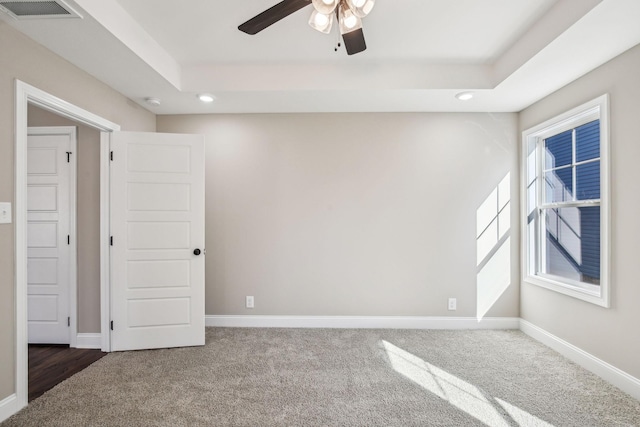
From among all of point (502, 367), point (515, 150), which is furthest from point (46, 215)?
point (515, 150)

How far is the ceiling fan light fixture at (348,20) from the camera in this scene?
1596 mm

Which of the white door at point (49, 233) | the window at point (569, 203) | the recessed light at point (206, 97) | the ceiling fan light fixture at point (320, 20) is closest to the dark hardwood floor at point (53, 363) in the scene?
the white door at point (49, 233)

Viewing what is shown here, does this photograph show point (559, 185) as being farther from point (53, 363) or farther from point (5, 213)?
point (53, 363)

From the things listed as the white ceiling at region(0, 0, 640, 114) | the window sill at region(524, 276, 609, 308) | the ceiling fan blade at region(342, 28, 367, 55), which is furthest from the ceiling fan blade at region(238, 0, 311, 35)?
the window sill at region(524, 276, 609, 308)

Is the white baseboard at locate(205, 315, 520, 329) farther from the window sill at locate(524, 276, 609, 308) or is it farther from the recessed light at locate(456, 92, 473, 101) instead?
the recessed light at locate(456, 92, 473, 101)

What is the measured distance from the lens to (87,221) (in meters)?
2.92

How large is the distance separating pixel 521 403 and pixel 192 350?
8.76ft

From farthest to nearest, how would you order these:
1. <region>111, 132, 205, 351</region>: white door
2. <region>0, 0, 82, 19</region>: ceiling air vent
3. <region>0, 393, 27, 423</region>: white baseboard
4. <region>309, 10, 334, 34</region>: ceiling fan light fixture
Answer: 1. <region>111, 132, 205, 351</region>: white door
2. <region>0, 393, 27, 423</region>: white baseboard
3. <region>0, 0, 82, 19</region>: ceiling air vent
4. <region>309, 10, 334, 34</region>: ceiling fan light fixture

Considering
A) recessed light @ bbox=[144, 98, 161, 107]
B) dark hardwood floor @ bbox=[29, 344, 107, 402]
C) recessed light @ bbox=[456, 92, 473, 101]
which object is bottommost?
dark hardwood floor @ bbox=[29, 344, 107, 402]

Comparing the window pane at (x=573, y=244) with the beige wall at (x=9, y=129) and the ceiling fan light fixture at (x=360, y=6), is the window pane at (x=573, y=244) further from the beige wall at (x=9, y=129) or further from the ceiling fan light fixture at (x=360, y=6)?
the beige wall at (x=9, y=129)

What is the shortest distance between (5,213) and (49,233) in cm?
131

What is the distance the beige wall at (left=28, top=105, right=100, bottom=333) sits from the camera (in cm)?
291

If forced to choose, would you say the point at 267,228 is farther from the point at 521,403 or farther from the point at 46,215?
the point at 521,403

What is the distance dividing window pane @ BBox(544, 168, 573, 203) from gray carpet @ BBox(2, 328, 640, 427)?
1442mm
